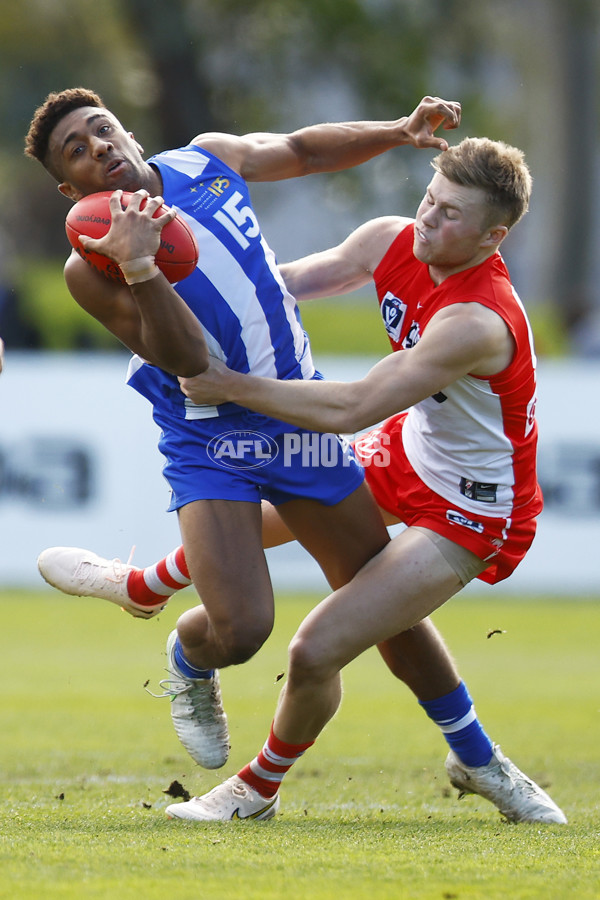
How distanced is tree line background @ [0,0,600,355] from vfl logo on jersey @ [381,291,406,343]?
9.24m

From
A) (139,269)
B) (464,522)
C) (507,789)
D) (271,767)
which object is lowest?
(507,789)

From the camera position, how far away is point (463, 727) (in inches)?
193

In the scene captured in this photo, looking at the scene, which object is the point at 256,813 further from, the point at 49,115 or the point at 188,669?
the point at 49,115

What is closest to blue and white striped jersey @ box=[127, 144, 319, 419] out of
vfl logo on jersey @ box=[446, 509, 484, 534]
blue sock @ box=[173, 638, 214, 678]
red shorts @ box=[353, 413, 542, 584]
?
red shorts @ box=[353, 413, 542, 584]

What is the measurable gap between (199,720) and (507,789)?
1154 millimetres

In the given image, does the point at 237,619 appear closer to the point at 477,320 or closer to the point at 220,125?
the point at 477,320

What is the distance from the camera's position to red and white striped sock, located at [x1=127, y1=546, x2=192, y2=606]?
5031mm

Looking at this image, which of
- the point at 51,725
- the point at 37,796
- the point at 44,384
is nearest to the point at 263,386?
the point at 37,796

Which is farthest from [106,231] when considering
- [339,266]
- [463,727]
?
[463,727]

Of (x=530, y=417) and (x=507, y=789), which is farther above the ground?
(x=530, y=417)

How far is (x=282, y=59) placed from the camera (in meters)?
18.9

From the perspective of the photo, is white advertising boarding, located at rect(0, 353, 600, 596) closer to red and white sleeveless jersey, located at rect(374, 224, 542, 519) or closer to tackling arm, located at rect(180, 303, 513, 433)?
red and white sleeveless jersey, located at rect(374, 224, 542, 519)

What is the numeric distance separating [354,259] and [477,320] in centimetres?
83

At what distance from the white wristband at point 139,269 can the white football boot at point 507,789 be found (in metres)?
2.16
